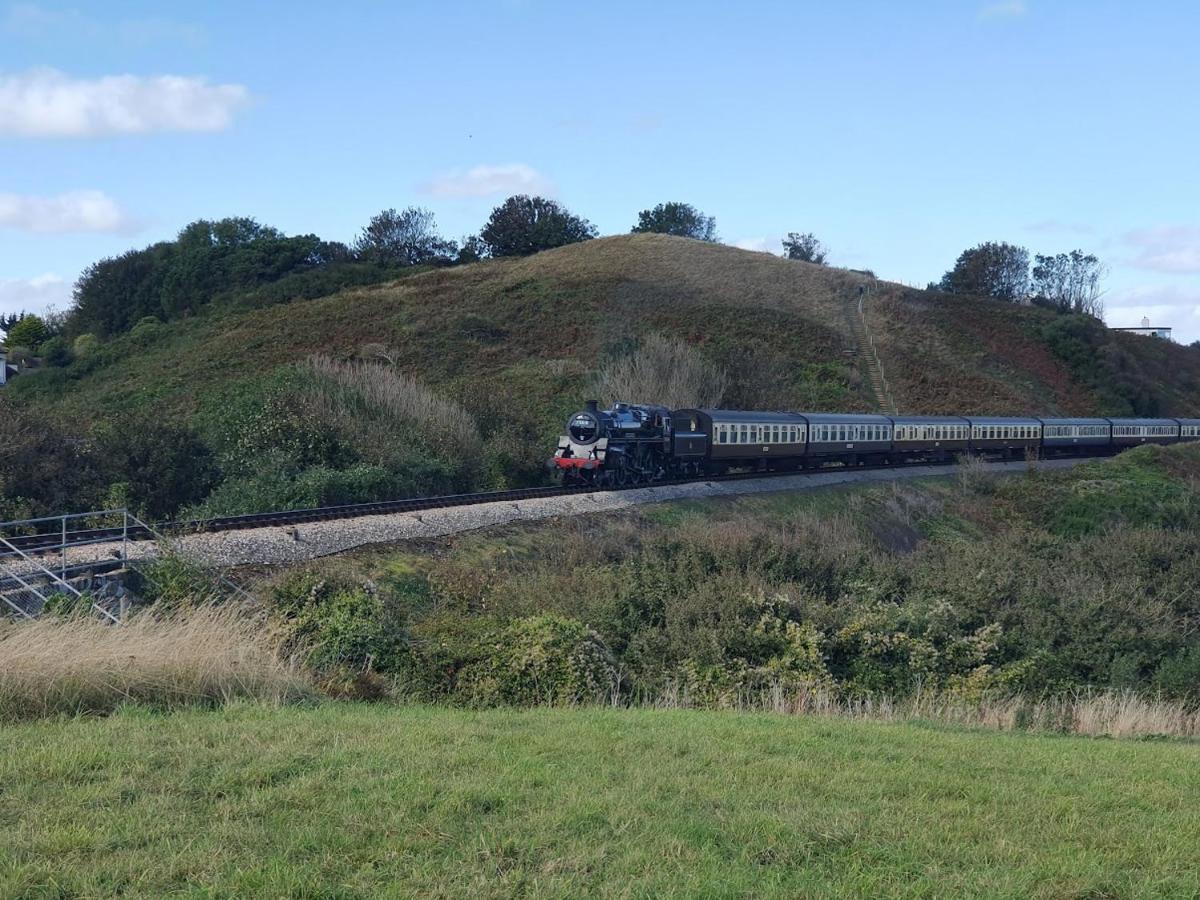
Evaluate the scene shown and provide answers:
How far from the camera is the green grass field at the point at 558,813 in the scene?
5.66 meters

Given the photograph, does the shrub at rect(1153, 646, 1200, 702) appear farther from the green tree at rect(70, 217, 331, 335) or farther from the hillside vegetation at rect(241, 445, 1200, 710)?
the green tree at rect(70, 217, 331, 335)

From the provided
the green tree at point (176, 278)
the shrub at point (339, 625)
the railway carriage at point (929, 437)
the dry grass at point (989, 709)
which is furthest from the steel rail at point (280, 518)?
the green tree at point (176, 278)

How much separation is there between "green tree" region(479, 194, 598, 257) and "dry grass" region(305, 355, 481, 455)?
71.2 metres

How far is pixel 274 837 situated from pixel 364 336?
68.7 m

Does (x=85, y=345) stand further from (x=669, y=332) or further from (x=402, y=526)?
(x=402, y=526)

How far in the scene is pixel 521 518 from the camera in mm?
24625

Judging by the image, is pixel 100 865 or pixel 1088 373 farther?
pixel 1088 373

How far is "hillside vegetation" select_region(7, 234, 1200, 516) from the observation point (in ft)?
88.7

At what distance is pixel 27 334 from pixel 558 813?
3743 inches

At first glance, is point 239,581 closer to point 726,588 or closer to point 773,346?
point 726,588

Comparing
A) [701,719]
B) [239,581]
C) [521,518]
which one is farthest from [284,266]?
[701,719]

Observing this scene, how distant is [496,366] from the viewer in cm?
6681

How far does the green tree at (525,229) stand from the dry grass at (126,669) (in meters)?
97.7

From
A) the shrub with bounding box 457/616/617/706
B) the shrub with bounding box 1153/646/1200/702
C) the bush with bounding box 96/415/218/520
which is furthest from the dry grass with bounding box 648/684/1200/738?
the bush with bounding box 96/415/218/520
